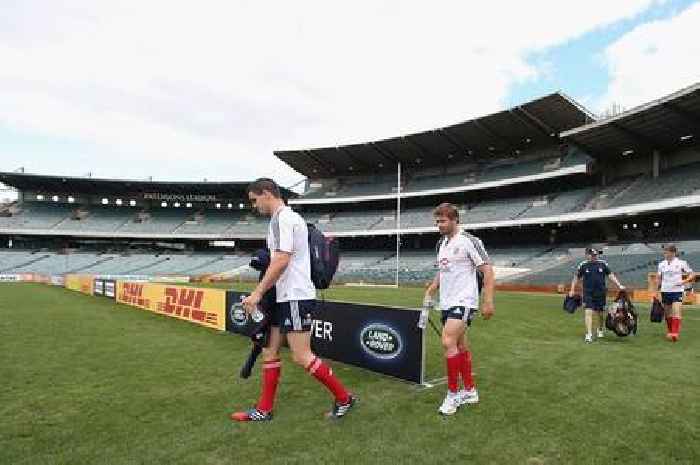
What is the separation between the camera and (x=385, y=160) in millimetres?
56344

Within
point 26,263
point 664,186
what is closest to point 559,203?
point 664,186

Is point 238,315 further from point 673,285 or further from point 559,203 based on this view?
point 559,203

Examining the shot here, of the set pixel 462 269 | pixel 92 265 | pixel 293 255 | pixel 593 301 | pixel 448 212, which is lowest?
pixel 92 265

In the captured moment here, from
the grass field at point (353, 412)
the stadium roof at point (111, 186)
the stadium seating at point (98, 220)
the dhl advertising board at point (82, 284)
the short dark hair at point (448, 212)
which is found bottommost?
the dhl advertising board at point (82, 284)

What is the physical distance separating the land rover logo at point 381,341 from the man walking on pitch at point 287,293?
1807mm

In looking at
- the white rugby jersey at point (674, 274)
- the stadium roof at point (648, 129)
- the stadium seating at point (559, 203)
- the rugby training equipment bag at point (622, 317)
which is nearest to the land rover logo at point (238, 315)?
the rugby training equipment bag at point (622, 317)

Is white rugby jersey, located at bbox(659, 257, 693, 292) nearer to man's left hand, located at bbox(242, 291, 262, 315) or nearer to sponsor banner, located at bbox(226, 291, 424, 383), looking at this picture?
sponsor banner, located at bbox(226, 291, 424, 383)

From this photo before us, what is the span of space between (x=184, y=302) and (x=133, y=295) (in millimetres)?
6426

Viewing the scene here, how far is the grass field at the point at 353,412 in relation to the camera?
3.82 metres

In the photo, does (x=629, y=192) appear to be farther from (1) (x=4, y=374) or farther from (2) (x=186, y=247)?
(2) (x=186, y=247)

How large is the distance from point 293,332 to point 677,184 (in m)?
35.9

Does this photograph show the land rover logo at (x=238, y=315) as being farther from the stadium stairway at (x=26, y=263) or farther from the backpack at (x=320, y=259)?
the stadium stairway at (x=26, y=263)

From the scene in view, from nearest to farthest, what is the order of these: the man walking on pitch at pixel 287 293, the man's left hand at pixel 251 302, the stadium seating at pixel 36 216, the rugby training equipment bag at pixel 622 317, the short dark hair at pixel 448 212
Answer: the man's left hand at pixel 251 302 → the man walking on pitch at pixel 287 293 → the short dark hair at pixel 448 212 → the rugby training equipment bag at pixel 622 317 → the stadium seating at pixel 36 216

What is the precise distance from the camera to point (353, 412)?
A: 16.1ft
